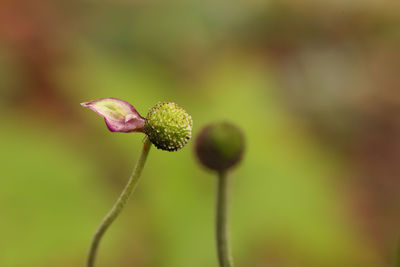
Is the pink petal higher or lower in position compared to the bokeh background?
lower

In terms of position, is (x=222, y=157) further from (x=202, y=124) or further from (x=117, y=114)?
(x=202, y=124)

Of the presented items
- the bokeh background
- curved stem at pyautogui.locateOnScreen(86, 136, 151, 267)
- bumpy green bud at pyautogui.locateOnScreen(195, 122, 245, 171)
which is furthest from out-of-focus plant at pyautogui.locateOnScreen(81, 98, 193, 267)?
the bokeh background

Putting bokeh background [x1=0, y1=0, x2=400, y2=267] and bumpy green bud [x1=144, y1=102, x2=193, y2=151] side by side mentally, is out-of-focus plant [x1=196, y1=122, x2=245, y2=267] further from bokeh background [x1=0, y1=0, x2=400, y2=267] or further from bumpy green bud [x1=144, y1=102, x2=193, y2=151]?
bokeh background [x1=0, y1=0, x2=400, y2=267]

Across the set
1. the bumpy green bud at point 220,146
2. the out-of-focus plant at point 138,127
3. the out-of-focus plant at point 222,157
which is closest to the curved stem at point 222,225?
the out-of-focus plant at point 222,157

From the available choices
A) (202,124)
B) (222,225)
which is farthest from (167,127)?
(202,124)

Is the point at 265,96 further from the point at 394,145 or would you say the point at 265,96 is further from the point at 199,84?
the point at 394,145

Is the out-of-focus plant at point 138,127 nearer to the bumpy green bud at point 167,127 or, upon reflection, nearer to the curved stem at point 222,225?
the bumpy green bud at point 167,127

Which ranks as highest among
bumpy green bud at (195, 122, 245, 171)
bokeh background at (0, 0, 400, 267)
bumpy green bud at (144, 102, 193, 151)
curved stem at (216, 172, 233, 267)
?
bokeh background at (0, 0, 400, 267)
